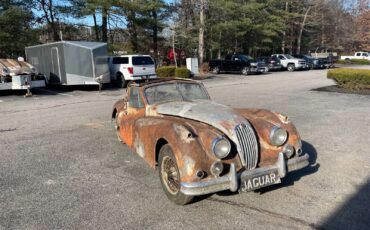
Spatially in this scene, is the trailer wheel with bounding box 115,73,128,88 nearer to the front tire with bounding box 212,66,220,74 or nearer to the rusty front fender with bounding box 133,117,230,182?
the front tire with bounding box 212,66,220,74

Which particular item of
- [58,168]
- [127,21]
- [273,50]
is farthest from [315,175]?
[273,50]

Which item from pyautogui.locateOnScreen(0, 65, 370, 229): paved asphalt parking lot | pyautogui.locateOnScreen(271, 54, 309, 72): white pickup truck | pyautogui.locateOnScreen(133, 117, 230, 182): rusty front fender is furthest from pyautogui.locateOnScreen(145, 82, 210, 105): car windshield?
pyautogui.locateOnScreen(271, 54, 309, 72): white pickup truck

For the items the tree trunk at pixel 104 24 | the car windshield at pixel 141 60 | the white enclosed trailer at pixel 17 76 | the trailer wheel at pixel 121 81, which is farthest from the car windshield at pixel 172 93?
the tree trunk at pixel 104 24

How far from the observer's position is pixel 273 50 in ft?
157

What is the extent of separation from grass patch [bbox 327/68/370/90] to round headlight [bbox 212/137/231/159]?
13.8m

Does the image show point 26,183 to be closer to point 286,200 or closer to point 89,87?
point 286,200

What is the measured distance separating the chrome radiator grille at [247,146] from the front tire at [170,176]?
83cm

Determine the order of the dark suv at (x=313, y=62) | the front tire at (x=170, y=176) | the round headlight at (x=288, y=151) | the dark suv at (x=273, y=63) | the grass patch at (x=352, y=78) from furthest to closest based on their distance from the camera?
the dark suv at (x=313, y=62), the dark suv at (x=273, y=63), the grass patch at (x=352, y=78), the round headlight at (x=288, y=151), the front tire at (x=170, y=176)

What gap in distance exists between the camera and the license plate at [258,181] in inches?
160

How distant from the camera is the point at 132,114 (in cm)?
614

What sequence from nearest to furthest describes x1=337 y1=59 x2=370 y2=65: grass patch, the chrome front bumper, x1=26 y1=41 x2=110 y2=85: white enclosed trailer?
the chrome front bumper → x1=26 y1=41 x2=110 y2=85: white enclosed trailer → x1=337 y1=59 x2=370 y2=65: grass patch

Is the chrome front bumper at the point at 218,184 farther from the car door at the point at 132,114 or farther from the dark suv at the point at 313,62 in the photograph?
the dark suv at the point at 313,62

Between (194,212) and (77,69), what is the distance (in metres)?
15.1

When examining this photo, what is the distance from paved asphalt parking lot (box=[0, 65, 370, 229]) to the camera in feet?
13.1
